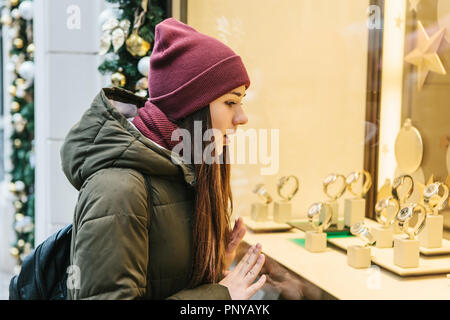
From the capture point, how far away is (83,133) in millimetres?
1003

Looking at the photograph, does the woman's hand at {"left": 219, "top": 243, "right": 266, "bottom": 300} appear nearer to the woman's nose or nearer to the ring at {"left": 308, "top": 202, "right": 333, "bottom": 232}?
the woman's nose

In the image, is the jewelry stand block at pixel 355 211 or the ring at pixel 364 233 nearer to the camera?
the ring at pixel 364 233

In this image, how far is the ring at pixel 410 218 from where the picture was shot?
130 cm

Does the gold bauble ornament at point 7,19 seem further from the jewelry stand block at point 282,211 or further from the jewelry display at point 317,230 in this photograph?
the jewelry display at point 317,230

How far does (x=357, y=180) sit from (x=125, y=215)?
0.99 m

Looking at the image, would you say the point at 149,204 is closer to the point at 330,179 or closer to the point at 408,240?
the point at 408,240

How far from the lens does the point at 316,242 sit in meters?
1.51

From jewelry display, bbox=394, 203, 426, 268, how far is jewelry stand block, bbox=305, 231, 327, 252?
0.24 meters

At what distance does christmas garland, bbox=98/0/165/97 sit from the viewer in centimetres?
182

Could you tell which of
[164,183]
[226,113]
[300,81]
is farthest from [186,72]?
[300,81]

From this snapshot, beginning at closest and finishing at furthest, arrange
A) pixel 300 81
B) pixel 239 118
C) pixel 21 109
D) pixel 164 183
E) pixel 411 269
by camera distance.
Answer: pixel 164 183
pixel 239 118
pixel 411 269
pixel 300 81
pixel 21 109

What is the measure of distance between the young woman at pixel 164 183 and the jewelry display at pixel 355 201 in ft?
1.87

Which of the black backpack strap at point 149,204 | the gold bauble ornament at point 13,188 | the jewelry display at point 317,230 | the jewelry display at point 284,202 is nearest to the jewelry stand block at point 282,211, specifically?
the jewelry display at point 284,202
